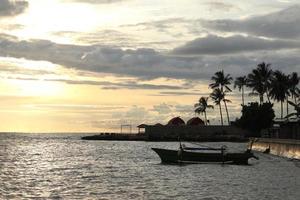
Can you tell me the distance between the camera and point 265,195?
3347cm

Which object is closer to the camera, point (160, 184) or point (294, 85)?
point (160, 184)

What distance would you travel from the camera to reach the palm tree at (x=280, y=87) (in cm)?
12294

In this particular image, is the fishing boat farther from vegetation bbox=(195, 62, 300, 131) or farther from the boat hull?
vegetation bbox=(195, 62, 300, 131)

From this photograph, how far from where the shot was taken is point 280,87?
12300 centimetres

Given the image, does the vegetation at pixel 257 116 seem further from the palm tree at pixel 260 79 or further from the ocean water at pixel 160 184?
the ocean water at pixel 160 184

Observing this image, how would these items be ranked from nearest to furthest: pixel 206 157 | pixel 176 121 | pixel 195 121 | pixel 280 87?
pixel 206 157 → pixel 280 87 → pixel 195 121 → pixel 176 121

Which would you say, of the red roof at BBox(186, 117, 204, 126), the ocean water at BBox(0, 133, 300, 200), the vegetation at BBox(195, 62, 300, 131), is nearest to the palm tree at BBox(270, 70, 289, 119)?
the vegetation at BBox(195, 62, 300, 131)

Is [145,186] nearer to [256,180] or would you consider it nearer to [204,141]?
[256,180]

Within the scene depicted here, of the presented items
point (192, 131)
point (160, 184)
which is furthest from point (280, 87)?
point (160, 184)

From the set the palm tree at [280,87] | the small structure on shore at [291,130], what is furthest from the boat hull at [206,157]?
the palm tree at [280,87]

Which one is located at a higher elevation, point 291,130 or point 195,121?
point 195,121

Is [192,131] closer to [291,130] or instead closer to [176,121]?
[176,121]

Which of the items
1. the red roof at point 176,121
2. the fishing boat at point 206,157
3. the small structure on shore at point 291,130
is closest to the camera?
the fishing boat at point 206,157

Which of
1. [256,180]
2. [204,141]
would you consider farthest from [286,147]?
[204,141]
